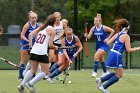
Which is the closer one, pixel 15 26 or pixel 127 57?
pixel 127 57

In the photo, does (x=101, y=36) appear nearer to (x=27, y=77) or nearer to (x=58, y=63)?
(x=58, y=63)

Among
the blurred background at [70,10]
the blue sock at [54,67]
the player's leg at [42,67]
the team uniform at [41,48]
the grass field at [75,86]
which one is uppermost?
the blurred background at [70,10]

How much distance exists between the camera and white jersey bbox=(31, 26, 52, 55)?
40.1ft

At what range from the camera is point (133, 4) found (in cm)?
3747

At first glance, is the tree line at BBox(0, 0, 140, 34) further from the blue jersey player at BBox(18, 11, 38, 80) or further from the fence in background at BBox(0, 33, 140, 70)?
the blue jersey player at BBox(18, 11, 38, 80)

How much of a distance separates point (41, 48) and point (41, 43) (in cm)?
11

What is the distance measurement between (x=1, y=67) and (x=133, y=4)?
1583 centimetres

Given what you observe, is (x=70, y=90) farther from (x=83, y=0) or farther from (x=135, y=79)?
(x=83, y=0)

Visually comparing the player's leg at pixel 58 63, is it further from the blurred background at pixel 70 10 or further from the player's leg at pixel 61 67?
the blurred background at pixel 70 10

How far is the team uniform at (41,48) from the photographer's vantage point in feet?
40.1

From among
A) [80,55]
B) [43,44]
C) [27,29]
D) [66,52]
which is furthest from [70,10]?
[43,44]

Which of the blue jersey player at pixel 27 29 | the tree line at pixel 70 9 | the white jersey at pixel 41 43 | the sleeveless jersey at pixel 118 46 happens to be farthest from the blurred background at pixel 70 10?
the white jersey at pixel 41 43

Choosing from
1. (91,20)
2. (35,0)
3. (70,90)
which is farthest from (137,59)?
(35,0)

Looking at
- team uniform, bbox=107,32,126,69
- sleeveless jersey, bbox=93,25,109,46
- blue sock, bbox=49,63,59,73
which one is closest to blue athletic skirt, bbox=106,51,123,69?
team uniform, bbox=107,32,126,69
